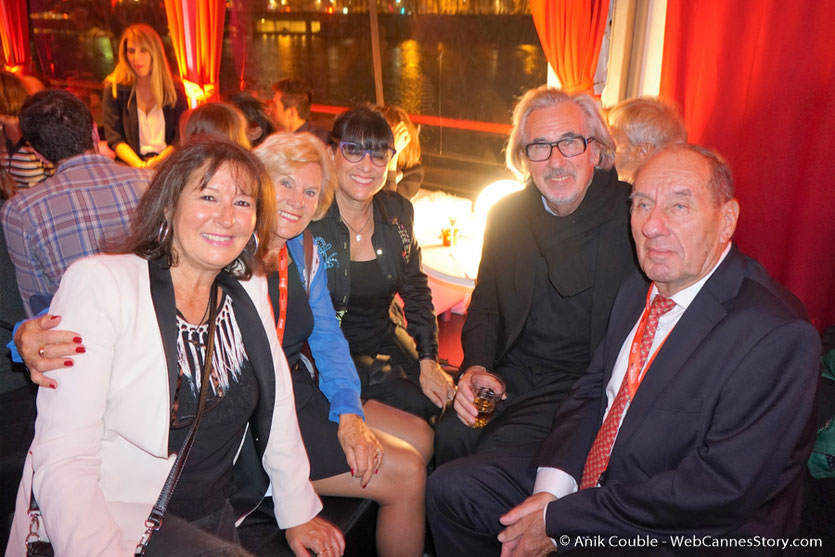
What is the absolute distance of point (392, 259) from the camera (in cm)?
271

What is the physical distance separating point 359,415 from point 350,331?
514 millimetres

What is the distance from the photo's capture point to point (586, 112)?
2.51m

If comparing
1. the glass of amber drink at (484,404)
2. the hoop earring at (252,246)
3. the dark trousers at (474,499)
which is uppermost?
the hoop earring at (252,246)

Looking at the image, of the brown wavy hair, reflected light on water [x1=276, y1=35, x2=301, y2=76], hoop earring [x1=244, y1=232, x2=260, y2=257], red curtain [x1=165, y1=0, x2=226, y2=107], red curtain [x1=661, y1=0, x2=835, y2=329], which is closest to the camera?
the brown wavy hair

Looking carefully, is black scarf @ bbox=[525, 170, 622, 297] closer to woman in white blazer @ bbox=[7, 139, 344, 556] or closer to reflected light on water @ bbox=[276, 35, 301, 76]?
woman in white blazer @ bbox=[7, 139, 344, 556]

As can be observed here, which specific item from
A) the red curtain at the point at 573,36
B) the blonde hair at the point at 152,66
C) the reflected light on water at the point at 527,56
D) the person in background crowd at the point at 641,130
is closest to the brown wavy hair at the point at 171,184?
the person in background crowd at the point at 641,130

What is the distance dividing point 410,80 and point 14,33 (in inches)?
261

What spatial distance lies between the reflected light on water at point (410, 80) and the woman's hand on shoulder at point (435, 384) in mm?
6984

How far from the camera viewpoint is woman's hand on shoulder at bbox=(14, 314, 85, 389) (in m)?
1.44

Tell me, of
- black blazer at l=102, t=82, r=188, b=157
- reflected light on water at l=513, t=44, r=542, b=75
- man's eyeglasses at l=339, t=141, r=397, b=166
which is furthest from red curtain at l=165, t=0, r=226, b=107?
reflected light on water at l=513, t=44, r=542, b=75

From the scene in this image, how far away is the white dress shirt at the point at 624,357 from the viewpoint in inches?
70.1

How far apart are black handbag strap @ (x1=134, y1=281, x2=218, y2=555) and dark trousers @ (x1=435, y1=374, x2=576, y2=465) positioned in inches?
40.4

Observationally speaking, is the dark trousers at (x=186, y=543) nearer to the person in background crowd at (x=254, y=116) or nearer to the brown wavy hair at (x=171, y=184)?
the brown wavy hair at (x=171, y=184)

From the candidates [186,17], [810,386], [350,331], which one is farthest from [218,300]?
[186,17]
